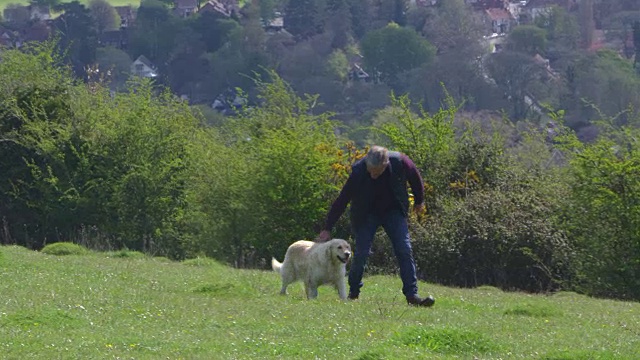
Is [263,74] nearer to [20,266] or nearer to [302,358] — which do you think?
[20,266]

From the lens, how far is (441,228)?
23.2 m

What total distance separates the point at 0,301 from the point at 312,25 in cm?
10678

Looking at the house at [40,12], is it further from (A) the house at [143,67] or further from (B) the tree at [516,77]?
(B) the tree at [516,77]

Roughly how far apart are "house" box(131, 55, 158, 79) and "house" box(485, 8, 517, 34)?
1399 inches

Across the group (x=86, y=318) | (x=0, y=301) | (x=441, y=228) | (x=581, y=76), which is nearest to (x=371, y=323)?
(x=86, y=318)

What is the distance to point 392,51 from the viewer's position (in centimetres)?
10662

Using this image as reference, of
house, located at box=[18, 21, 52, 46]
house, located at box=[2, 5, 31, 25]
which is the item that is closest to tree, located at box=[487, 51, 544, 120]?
house, located at box=[18, 21, 52, 46]

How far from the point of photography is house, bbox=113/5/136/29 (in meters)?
122

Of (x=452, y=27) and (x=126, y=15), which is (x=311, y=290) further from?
(x=126, y=15)

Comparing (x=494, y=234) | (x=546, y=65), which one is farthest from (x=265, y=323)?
(x=546, y=65)

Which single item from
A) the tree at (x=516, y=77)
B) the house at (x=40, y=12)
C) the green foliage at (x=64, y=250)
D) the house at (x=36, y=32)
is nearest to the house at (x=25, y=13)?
the house at (x=40, y=12)

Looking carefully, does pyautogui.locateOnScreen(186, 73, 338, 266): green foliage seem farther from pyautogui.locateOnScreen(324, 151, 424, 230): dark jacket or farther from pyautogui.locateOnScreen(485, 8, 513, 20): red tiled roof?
pyautogui.locateOnScreen(485, 8, 513, 20): red tiled roof

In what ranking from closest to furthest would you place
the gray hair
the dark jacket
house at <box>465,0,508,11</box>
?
the gray hair, the dark jacket, house at <box>465,0,508,11</box>

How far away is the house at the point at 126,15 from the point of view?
122m
